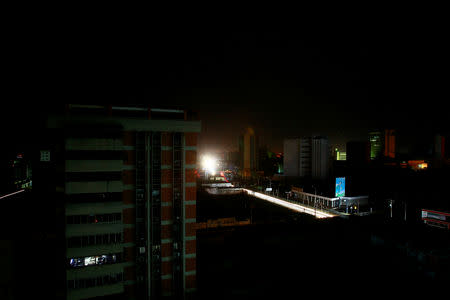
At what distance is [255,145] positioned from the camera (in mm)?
103375

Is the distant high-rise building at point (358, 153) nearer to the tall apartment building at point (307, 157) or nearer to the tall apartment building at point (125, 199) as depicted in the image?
the tall apartment building at point (307, 157)

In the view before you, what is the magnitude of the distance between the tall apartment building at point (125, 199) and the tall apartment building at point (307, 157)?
5678 centimetres

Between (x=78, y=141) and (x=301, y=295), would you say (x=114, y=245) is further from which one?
(x=301, y=295)

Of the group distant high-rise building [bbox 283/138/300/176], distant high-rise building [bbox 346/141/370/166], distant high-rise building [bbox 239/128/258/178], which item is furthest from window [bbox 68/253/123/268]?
distant high-rise building [bbox 239/128/258/178]

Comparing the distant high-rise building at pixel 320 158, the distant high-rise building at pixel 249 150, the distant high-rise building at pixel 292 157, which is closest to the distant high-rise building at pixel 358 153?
the distant high-rise building at pixel 320 158

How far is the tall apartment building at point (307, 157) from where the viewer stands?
2603 inches

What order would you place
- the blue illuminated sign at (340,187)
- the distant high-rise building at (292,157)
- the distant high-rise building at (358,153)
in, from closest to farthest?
the blue illuminated sign at (340,187)
the distant high-rise building at (292,157)
the distant high-rise building at (358,153)

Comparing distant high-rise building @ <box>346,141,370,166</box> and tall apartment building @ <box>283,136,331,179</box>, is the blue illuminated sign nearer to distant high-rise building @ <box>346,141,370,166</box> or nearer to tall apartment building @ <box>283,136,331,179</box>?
tall apartment building @ <box>283,136,331,179</box>

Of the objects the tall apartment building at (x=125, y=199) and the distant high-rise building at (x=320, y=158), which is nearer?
the tall apartment building at (x=125, y=199)

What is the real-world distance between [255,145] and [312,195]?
60.5m

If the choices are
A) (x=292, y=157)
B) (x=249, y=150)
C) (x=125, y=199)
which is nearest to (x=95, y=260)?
(x=125, y=199)

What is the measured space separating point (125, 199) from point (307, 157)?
6164 cm

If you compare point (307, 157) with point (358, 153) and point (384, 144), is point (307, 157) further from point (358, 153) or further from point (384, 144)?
point (384, 144)

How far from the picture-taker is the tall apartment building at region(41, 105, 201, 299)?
1401cm
